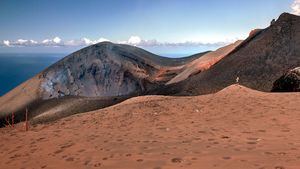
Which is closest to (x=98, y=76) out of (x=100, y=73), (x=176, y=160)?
(x=100, y=73)

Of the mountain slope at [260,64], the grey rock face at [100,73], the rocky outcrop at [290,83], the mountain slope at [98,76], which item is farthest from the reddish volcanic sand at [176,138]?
the grey rock face at [100,73]

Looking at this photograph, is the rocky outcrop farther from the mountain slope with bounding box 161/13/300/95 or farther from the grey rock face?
the grey rock face

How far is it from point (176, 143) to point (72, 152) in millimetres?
3369

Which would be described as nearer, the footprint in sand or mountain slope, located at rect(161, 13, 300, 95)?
the footprint in sand

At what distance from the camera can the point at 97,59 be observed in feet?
254

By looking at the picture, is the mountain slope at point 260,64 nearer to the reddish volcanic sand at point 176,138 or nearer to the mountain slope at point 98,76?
the reddish volcanic sand at point 176,138

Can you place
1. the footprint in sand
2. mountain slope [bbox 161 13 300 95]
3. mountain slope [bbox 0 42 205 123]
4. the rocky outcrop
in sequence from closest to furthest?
the footprint in sand
the rocky outcrop
mountain slope [bbox 161 13 300 95]
mountain slope [bbox 0 42 205 123]

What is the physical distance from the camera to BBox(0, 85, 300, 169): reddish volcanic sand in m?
8.23

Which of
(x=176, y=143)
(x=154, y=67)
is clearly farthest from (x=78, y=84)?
A: (x=176, y=143)

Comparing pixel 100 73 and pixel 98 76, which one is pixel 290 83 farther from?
pixel 100 73

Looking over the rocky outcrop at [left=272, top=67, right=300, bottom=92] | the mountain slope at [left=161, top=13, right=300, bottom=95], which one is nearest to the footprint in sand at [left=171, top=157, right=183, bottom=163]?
the rocky outcrop at [left=272, top=67, right=300, bottom=92]

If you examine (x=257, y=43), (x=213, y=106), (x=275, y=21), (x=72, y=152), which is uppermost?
(x=275, y=21)

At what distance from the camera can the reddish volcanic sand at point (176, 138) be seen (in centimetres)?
823

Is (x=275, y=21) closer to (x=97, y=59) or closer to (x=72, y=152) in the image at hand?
(x=72, y=152)
